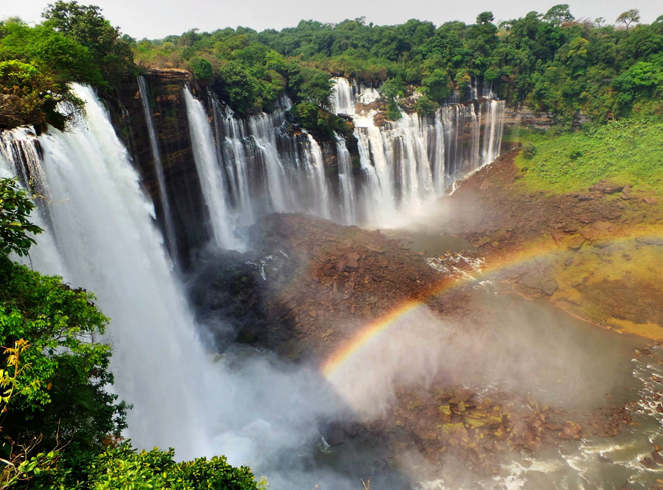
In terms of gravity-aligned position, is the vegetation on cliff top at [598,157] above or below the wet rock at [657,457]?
above

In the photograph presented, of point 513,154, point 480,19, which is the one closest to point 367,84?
point 513,154

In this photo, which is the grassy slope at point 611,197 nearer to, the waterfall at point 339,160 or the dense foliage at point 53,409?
the waterfall at point 339,160

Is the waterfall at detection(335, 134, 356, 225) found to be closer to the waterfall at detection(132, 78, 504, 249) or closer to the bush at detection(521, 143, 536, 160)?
the waterfall at detection(132, 78, 504, 249)

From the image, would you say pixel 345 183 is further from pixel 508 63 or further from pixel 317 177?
pixel 508 63

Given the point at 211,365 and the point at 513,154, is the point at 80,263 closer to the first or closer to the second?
the point at 211,365

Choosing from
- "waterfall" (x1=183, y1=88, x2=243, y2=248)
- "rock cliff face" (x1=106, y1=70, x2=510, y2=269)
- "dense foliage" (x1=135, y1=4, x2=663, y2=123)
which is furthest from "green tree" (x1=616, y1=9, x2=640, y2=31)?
"waterfall" (x1=183, y1=88, x2=243, y2=248)

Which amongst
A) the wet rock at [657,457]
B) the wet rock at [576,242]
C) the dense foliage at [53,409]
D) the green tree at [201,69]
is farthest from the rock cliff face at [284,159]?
the wet rock at [657,457]

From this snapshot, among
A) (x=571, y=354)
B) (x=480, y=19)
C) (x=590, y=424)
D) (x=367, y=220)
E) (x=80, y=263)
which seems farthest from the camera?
(x=480, y=19)
